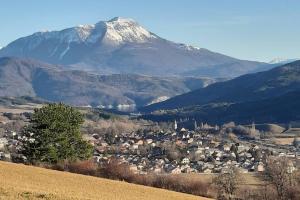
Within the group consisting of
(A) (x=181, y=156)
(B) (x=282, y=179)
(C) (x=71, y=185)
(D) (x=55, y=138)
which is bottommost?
(A) (x=181, y=156)

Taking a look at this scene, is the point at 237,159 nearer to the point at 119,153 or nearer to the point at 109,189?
the point at 119,153

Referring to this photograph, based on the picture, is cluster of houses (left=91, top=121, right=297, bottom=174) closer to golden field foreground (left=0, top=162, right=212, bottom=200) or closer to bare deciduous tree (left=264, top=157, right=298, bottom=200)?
bare deciduous tree (left=264, top=157, right=298, bottom=200)

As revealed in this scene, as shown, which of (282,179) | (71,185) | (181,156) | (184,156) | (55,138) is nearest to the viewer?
(71,185)

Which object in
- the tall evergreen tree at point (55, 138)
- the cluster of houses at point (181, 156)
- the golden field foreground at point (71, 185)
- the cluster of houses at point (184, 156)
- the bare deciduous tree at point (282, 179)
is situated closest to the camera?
the golden field foreground at point (71, 185)

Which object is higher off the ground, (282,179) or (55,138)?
(55,138)

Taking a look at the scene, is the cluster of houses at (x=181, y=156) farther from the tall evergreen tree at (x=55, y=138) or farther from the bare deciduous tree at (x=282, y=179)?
the tall evergreen tree at (x=55, y=138)

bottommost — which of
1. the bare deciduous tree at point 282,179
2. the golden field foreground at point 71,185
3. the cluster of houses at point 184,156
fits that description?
the cluster of houses at point 184,156

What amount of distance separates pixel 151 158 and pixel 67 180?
4005 inches

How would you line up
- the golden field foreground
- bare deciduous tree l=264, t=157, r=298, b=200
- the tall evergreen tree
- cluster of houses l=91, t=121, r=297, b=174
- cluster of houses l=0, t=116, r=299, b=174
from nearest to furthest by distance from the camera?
the golden field foreground
the tall evergreen tree
bare deciduous tree l=264, t=157, r=298, b=200
cluster of houses l=0, t=116, r=299, b=174
cluster of houses l=91, t=121, r=297, b=174

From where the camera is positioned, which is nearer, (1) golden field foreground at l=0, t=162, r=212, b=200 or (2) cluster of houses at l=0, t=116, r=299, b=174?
(1) golden field foreground at l=0, t=162, r=212, b=200

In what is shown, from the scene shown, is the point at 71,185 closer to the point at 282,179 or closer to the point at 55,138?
the point at 55,138

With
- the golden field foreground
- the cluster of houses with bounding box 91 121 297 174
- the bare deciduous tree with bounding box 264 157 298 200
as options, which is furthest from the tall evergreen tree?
the cluster of houses with bounding box 91 121 297 174

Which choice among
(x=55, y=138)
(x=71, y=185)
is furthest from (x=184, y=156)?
(x=71, y=185)

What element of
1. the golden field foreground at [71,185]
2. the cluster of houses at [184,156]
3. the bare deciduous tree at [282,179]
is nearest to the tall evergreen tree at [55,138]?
the golden field foreground at [71,185]
